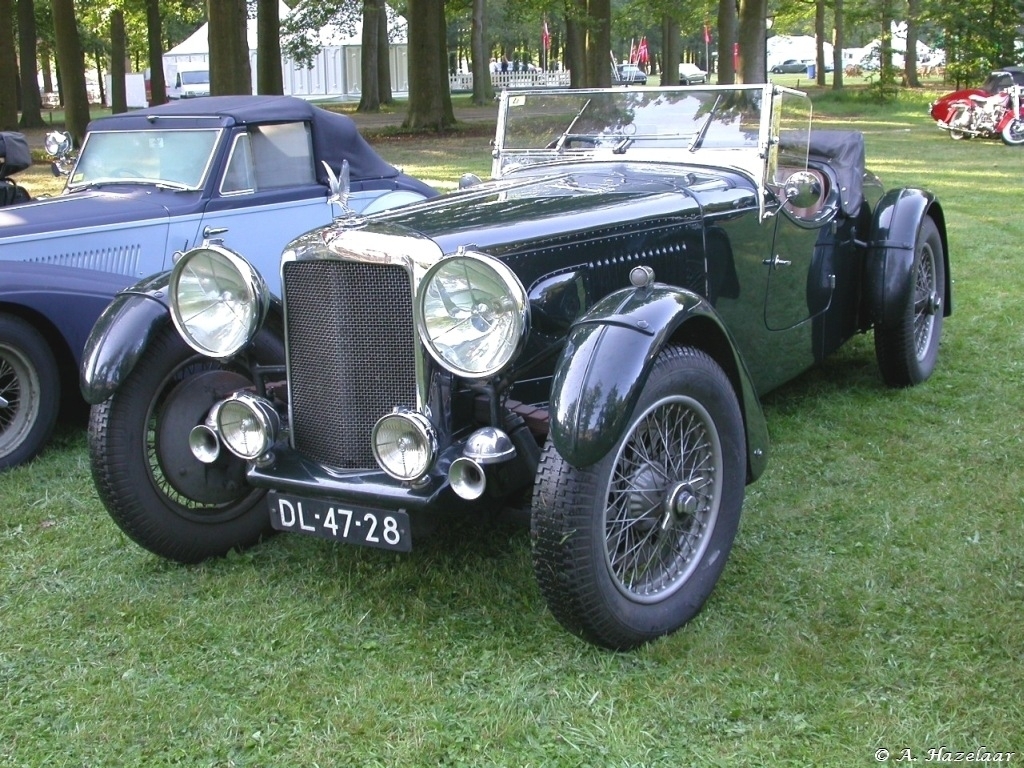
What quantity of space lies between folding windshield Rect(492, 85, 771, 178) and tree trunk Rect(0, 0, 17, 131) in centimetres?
1485

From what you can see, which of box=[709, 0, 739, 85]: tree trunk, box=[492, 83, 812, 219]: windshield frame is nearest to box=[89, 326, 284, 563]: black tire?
box=[492, 83, 812, 219]: windshield frame

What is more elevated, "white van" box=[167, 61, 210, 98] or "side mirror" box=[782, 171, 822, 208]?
"white van" box=[167, 61, 210, 98]

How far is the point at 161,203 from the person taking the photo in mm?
6031

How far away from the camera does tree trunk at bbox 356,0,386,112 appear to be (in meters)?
30.7

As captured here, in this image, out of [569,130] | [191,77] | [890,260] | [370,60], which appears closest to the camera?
[569,130]

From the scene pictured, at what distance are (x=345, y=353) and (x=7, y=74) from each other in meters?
17.0

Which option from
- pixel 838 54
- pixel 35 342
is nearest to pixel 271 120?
pixel 35 342

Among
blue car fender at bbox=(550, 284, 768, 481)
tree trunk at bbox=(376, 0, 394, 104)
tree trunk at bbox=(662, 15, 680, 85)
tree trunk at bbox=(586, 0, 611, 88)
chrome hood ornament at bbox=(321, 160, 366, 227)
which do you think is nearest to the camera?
blue car fender at bbox=(550, 284, 768, 481)

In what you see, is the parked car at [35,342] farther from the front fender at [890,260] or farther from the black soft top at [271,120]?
the front fender at [890,260]

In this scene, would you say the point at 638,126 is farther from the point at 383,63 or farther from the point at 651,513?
the point at 383,63

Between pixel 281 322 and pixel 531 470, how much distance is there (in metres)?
1.19

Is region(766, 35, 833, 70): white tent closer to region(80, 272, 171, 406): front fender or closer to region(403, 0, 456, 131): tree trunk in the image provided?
region(403, 0, 456, 131): tree trunk

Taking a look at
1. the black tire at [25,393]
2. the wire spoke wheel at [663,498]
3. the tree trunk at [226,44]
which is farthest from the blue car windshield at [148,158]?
the tree trunk at [226,44]
